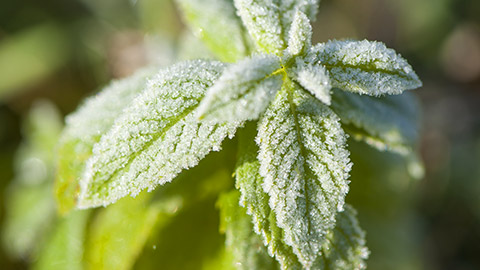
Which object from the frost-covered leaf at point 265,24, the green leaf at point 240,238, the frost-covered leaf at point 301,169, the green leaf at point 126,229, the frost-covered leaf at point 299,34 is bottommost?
the green leaf at point 126,229

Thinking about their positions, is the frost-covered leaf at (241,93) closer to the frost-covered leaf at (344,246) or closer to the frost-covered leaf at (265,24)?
the frost-covered leaf at (265,24)

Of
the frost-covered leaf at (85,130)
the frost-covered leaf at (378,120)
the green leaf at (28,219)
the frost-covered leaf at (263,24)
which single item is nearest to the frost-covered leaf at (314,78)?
the frost-covered leaf at (263,24)

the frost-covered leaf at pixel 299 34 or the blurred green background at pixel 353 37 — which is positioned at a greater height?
the frost-covered leaf at pixel 299 34

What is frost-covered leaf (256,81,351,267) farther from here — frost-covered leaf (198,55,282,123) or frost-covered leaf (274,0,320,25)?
frost-covered leaf (274,0,320,25)

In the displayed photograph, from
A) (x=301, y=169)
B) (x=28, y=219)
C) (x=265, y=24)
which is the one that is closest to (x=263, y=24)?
(x=265, y=24)

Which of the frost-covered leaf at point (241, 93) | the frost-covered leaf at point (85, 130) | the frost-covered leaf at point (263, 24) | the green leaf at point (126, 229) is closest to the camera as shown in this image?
the frost-covered leaf at point (241, 93)

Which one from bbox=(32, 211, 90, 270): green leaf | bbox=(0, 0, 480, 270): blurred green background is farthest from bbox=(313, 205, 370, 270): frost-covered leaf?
bbox=(0, 0, 480, 270): blurred green background
